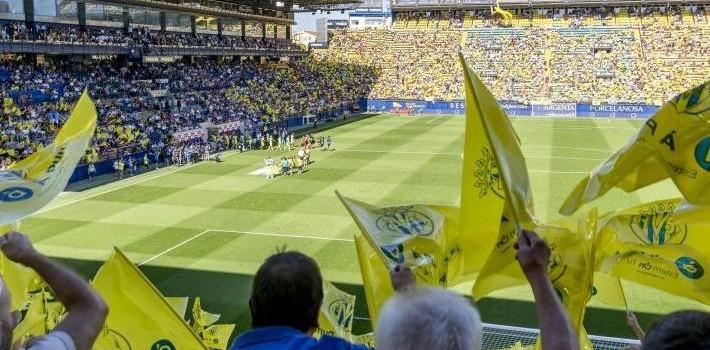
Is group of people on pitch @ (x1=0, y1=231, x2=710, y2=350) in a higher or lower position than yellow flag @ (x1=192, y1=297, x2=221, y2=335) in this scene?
higher

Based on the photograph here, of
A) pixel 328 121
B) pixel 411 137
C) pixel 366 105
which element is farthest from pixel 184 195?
pixel 366 105

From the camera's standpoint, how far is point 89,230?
20.7 m

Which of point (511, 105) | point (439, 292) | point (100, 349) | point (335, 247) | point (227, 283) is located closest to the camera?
point (439, 292)

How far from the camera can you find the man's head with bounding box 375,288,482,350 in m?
2.44

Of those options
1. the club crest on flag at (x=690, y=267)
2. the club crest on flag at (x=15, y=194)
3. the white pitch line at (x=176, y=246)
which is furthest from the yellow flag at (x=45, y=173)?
the white pitch line at (x=176, y=246)

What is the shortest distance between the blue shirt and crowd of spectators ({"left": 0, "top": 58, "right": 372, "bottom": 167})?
27.1 metres

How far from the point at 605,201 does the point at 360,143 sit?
63.1 ft

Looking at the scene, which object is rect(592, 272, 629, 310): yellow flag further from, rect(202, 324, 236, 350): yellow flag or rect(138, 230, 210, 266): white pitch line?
rect(138, 230, 210, 266): white pitch line

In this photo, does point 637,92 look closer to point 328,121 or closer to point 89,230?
point 328,121

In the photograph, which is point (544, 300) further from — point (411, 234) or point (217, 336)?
point (217, 336)

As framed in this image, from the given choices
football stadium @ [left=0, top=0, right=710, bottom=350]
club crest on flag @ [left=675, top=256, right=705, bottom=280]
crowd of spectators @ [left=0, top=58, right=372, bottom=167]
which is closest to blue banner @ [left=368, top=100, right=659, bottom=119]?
football stadium @ [left=0, top=0, right=710, bottom=350]

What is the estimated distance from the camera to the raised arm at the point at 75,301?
10.0 feet

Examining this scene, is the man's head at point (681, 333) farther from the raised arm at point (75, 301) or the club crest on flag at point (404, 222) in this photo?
the club crest on flag at point (404, 222)

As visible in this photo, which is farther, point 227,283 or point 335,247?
point 335,247
